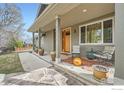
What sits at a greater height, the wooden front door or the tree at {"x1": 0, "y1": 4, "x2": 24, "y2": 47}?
the tree at {"x1": 0, "y1": 4, "x2": 24, "y2": 47}

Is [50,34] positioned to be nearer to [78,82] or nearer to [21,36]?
[21,36]

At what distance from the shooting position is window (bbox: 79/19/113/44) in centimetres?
870

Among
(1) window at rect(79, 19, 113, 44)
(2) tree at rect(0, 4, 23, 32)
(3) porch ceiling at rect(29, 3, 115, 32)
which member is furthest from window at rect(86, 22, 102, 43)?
(2) tree at rect(0, 4, 23, 32)

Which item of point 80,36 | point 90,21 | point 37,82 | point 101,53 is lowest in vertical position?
point 37,82

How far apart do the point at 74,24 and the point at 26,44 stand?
9.68 metres

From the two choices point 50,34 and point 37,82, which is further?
point 50,34

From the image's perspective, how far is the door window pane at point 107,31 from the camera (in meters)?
8.62

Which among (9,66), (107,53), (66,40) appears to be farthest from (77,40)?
(9,66)

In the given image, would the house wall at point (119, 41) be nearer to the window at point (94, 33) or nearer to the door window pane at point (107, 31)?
the door window pane at point (107, 31)

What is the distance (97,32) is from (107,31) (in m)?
0.81

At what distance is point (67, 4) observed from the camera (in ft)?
21.5

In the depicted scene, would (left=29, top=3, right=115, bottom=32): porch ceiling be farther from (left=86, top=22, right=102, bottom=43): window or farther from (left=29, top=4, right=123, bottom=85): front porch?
(left=86, top=22, right=102, bottom=43): window
